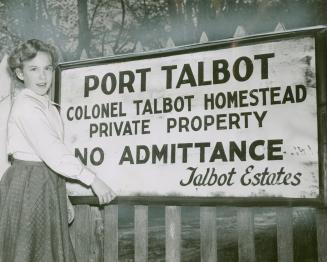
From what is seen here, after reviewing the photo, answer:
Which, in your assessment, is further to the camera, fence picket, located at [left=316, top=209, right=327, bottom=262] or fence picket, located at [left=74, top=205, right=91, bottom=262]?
fence picket, located at [left=74, top=205, right=91, bottom=262]

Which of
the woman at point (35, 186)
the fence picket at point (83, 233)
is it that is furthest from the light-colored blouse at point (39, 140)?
the fence picket at point (83, 233)

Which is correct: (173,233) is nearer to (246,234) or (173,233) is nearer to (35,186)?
(246,234)

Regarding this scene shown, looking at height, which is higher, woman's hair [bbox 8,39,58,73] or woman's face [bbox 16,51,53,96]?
woman's hair [bbox 8,39,58,73]

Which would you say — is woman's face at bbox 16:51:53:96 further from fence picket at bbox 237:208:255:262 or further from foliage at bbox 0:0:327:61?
foliage at bbox 0:0:327:61

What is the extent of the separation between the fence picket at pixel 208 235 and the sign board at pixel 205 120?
5.8 inches

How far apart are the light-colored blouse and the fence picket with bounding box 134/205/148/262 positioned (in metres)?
0.53

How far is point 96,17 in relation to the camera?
6.19 meters

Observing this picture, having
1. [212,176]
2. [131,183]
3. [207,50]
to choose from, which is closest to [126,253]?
[131,183]

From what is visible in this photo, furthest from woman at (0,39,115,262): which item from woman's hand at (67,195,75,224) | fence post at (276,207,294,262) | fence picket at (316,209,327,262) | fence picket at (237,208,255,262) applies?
fence picket at (316,209,327,262)

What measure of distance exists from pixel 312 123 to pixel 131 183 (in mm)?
1286

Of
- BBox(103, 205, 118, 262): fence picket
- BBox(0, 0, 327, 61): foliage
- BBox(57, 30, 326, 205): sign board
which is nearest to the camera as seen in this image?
BBox(57, 30, 326, 205): sign board

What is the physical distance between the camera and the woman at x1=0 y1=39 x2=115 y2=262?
2740 mm

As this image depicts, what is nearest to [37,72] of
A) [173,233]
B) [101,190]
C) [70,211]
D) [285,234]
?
[101,190]

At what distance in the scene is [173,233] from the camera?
10.3ft
